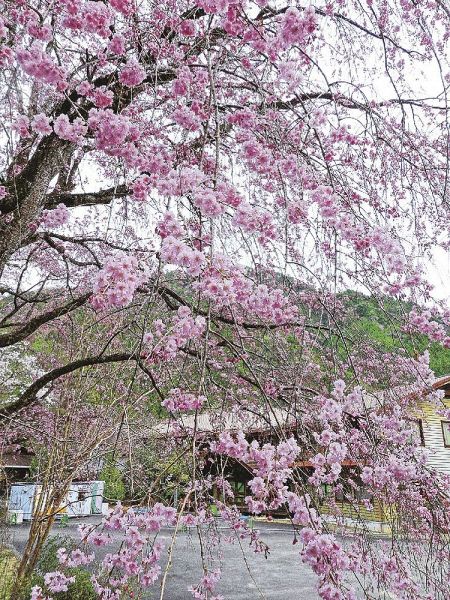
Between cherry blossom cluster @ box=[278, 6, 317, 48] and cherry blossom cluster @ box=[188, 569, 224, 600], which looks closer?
cherry blossom cluster @ box=[188, 569, 224, 600]

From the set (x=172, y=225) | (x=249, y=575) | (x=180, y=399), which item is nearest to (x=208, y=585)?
(x=180, y=399)

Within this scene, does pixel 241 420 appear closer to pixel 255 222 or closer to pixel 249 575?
pixel 249 575

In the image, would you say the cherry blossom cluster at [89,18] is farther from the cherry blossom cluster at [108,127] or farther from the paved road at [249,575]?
the paved road at [249,575]

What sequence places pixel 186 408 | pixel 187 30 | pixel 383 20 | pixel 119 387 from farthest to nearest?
pixel 119 387 < pixel 186 408 < pixel 383 20 < pixel 187 30

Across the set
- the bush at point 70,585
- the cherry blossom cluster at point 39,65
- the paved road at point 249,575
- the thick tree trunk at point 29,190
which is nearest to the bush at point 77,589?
the bush at point 70,585

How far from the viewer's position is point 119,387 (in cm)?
573

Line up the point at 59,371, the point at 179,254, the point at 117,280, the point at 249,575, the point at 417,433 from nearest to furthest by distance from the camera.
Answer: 1. the point at 179,254
2. the point at 117,280
3. the point at 417,433
4. the point at 59,371
5. the point at 249,575

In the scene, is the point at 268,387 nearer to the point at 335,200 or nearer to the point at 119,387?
the point at 335,200

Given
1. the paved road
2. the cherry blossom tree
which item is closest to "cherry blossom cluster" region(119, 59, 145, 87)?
the cherry blossom tree

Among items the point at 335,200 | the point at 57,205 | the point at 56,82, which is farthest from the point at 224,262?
the point at 57,205

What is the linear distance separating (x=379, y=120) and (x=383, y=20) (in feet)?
2.54

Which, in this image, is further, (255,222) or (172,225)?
(255,222)

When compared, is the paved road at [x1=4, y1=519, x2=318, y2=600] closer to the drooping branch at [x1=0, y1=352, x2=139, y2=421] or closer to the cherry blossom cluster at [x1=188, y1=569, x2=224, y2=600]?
the drooping branch at [x1=0, y1=352, x2=139, y2=421]

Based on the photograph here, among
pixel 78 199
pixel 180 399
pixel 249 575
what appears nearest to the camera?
pixel 180 399
